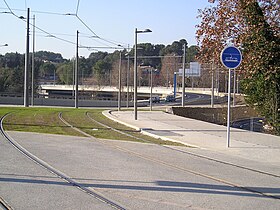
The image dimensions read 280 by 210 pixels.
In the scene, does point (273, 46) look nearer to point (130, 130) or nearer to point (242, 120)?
point (130, 130)

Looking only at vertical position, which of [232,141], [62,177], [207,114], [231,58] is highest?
[231,58]

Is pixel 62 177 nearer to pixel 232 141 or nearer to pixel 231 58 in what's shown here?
pixel 231 58

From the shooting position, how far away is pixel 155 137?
19.1 meters

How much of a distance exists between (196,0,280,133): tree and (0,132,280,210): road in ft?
30.3

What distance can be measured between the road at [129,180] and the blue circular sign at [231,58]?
309 centimetres

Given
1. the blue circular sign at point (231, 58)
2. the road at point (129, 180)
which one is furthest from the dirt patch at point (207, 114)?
the road at point (129, 180)

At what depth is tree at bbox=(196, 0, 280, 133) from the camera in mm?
22047

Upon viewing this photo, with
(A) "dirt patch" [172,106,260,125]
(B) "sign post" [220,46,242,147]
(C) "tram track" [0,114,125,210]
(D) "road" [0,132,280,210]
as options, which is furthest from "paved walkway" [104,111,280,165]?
(A) "dirt patch" [172,106,260,125]

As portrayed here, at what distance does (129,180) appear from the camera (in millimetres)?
9555

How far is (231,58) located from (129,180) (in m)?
7.43

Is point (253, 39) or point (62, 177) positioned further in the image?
point (253, 39)

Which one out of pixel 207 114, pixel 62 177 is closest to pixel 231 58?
pixel 62 177

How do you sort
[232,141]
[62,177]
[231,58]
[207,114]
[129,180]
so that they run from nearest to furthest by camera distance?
[129,180] → [62,177] → [231,58] → [232,141] → [207,114]

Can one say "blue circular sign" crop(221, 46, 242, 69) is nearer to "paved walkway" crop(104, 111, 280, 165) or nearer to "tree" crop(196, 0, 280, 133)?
"paved walkway" crop(104, 111, 280, 165)
